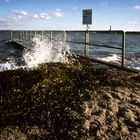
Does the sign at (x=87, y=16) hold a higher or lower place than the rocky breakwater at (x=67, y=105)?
higher

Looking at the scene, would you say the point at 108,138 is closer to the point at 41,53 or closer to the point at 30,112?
the point at 30,112

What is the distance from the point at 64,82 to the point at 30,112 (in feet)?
4.78

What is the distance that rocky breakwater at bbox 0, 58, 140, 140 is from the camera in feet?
14.0

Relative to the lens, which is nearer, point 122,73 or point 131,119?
point 131,119

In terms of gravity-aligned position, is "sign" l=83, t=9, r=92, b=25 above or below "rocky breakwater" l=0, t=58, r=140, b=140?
above

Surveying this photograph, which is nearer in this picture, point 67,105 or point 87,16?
point 67,105

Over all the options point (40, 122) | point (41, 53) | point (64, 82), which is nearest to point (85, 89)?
point (64, 82)

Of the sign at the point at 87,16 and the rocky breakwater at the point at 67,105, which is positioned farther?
the sign at the point at 87,16

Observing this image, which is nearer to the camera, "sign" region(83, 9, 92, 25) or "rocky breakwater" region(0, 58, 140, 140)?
"rocky breakwater" region(0, 58, 140, 140)

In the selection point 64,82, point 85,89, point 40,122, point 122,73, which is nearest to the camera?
point 40,122

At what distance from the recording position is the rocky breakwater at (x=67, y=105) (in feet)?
14.0

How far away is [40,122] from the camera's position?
4.48 metres

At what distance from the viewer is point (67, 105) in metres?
4.99

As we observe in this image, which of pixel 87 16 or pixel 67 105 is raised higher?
pixel 87 16
